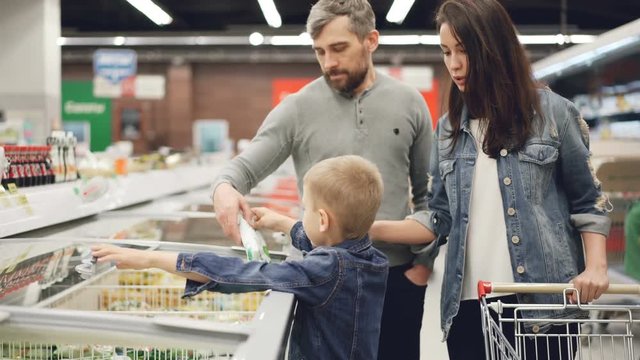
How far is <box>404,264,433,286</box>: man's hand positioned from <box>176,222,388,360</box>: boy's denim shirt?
59cm

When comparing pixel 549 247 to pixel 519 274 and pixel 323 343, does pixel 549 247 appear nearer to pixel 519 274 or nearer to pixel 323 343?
pixel 519 274

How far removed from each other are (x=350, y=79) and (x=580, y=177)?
777 millimetres

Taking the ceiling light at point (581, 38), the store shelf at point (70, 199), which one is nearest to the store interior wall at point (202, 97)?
the ceiling light at point (581, 38)

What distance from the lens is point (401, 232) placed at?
2100mm

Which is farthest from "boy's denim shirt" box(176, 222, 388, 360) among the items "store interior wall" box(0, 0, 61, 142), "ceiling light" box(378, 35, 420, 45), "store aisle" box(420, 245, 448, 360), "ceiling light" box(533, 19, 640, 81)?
"ceiling light" box(378, 35, 420, 45)

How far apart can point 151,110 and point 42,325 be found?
18668 millimetres

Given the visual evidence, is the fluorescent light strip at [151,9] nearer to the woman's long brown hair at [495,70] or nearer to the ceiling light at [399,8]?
the ceiling light at [399,8]

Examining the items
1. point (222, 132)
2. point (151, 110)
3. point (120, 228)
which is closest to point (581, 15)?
point (222, 132)

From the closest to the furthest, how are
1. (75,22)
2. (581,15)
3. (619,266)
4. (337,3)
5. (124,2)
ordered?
(337,3) → (619,266) → (124,2) → (581,15) → (75,22)

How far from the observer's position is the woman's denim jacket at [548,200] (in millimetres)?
1846

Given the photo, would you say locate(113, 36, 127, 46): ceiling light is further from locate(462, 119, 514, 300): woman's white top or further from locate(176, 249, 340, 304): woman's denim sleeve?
locate(176, 249, 340, 304): woman's denim sleeve

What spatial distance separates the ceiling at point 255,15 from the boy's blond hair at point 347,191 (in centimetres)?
1193

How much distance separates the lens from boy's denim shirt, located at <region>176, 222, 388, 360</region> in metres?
1.50

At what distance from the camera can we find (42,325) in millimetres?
1348
